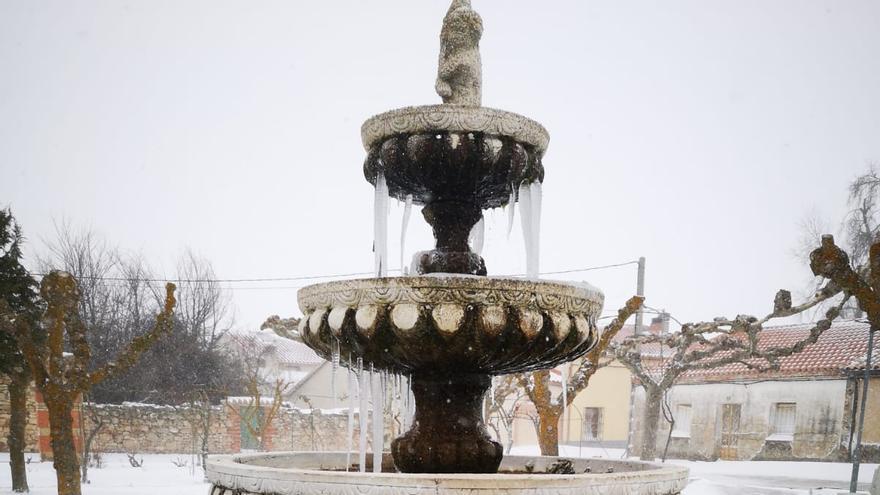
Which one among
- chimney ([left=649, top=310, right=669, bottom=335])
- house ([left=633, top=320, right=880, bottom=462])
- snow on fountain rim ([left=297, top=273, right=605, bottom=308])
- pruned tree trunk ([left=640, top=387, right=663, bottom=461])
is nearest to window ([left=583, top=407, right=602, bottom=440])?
chimney ([left=649, top=310, right=669, bottom=335])

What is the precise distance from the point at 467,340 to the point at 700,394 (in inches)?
1057

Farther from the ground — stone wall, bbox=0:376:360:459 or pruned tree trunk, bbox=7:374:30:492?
pruned tree trunk, bbox=7:374:30:492

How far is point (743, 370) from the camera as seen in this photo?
26234 millimetres

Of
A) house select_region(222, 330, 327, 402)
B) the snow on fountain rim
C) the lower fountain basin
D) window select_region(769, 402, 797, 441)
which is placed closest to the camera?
the lower fountain basin

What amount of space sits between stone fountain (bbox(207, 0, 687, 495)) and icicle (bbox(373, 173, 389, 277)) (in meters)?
0.01

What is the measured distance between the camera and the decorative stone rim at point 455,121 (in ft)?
12.4

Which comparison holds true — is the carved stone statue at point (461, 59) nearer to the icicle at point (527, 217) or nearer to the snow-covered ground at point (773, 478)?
the icicle at point (527, 217)

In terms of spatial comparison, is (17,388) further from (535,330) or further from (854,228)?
(854,228)

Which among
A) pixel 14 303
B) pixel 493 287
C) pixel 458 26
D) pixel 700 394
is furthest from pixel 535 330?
pixel 700 394

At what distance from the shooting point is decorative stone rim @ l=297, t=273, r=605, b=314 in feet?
10.3

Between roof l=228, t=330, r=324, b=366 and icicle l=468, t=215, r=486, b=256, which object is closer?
icicle l=468, t=215, r=486, b=256

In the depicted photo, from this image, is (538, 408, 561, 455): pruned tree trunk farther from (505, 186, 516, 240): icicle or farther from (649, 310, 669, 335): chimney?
(649, 310, 669, 335): chimney

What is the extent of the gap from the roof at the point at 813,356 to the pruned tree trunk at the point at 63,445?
761 inches

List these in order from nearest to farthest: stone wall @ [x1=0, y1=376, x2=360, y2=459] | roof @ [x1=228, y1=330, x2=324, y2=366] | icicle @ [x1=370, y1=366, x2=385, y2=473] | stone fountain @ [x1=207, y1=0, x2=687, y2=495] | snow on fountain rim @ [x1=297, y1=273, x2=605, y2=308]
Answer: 1. stone fountain @ [x1=207, y1=0, x2=687, y2=495]
2. snow on fountain rim @ [x1=297, y1=273, x2=605, y2=308]
3. icicle @ [x1=370, y1=366, x2=385, y2=473]
4. stone wall @ [x1=0, y1=376, x2=360, y2=459]
5. roof @ [x1=228, y1=330, x2=324, y2=366]
